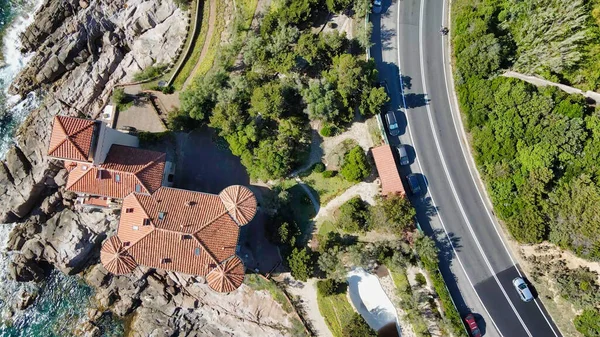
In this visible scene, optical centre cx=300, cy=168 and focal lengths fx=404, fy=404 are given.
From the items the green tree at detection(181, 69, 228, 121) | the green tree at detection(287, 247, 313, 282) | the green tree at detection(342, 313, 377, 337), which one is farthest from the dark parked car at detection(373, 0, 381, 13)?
the green tree at detection(342, 313, 377, 337)

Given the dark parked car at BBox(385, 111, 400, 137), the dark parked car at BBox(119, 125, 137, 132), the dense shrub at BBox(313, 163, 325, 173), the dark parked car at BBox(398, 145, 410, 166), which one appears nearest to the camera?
the dark parked car at BBox(398, 145, 410, 166)

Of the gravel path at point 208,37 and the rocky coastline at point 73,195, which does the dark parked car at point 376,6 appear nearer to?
the gravel path at point 208,37

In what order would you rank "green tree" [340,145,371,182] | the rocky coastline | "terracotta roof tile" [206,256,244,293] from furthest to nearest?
the rocky coastline < "green tree" [340,145,371,182] < "terracotta roof tile" [206,256,244,293]

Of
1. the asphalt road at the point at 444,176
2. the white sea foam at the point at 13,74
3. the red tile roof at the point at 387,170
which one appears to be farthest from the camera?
the white sea foam at the point at 13,74

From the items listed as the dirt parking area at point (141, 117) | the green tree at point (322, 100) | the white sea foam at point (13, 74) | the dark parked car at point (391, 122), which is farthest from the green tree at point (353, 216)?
the white sea foam at point (13, 74)

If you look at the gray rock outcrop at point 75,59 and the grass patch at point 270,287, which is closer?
the grass patch at point 270,287

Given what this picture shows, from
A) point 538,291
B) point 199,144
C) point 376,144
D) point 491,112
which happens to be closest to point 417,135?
point 376,144

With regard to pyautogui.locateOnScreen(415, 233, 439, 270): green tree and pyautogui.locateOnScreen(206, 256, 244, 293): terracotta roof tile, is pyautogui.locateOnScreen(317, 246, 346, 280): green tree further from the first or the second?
pyautogui.locateOnScreen(206, 256, 244, 293): terracotta roof tile
